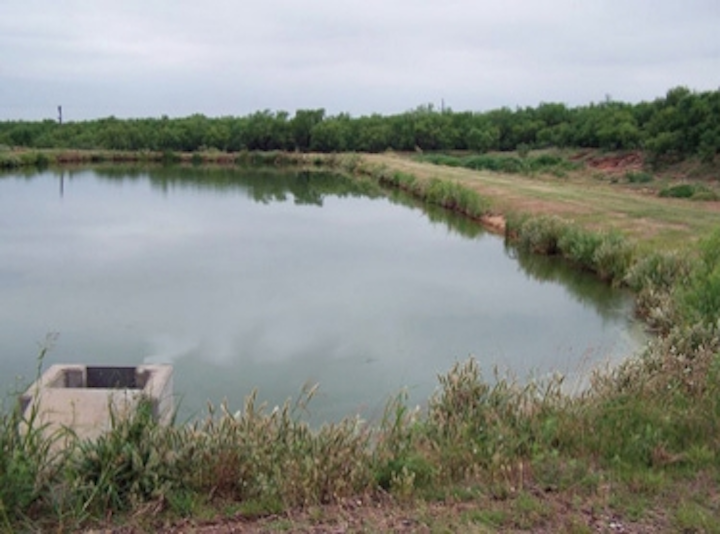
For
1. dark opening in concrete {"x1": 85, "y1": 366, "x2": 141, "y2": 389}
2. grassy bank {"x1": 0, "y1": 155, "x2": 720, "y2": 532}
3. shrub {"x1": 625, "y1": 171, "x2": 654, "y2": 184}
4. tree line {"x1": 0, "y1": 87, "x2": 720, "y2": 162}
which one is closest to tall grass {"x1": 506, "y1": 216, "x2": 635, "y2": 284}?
grassy bank {"x1": 0, "y1": 155, "x2": 720, "y2": 532}

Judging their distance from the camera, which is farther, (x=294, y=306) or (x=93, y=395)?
(x=294, y=306)

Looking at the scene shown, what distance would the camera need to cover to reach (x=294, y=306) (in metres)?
11.6

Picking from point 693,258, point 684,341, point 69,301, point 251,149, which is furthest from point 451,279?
point 251,149

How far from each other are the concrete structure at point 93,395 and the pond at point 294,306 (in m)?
0.37

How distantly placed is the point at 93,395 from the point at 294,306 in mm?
6496

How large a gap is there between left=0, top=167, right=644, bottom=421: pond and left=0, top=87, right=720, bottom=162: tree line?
101 ft

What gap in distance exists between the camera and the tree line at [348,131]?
53094 mm

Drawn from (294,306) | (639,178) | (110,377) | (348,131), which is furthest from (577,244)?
(348,131)

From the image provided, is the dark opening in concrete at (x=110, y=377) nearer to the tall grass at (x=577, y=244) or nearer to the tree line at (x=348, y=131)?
the tall grass at (x=577, y=244)

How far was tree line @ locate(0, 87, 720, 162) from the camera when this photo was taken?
2090 inches

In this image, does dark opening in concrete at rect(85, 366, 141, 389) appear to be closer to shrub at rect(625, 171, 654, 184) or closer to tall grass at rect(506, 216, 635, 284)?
tall grass at rect(506, 216, 635, 284)

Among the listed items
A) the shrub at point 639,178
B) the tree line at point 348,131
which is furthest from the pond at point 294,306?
the tree line at point 348,131

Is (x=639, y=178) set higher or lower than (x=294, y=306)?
higher

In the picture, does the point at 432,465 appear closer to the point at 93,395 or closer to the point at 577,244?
the point at 93,395
